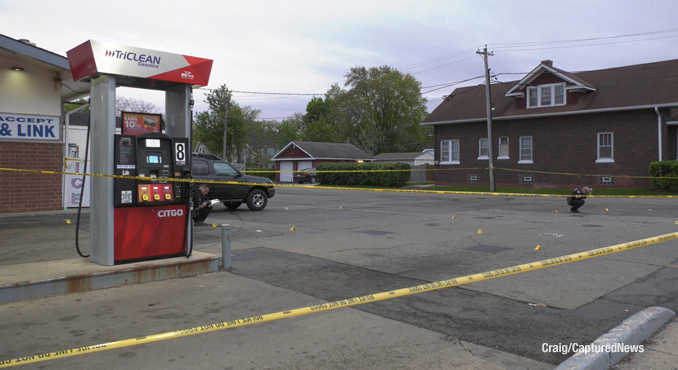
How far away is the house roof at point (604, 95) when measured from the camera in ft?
97.8

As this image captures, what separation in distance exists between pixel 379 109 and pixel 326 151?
17.8 metres

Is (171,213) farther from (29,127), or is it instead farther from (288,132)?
(288,132)

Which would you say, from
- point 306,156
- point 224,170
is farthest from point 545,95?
point 306,156

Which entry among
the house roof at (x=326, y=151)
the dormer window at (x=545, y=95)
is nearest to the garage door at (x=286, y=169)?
the house roof at (x=326, y=151)

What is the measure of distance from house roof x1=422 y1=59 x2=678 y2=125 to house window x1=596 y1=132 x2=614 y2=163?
6.00 ft

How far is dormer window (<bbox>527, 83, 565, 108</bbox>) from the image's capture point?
33.7 metres

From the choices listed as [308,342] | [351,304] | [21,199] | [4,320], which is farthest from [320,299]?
[21,199]

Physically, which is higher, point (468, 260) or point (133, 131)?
point (133, 131)

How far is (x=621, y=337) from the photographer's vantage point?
186 inches

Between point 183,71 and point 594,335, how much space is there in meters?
6.55

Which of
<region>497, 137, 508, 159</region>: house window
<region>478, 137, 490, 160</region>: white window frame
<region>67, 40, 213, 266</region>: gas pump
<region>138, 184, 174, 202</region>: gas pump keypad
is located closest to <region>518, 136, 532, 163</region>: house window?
<region>497, 137, 508, 159</region>: house window

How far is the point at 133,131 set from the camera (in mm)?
7703

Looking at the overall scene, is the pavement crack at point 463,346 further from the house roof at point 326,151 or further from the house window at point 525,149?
the house roof at point 326,151

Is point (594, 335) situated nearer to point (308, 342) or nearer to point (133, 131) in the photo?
point (308, 342)
